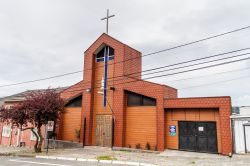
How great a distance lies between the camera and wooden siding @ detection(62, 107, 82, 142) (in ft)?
81.3

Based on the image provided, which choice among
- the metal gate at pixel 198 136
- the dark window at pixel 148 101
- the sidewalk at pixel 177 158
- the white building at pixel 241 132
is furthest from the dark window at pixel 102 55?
the white building at pixel 241 132

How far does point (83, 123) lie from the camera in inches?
933

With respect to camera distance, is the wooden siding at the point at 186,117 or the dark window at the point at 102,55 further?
the dark window at the point at 102,55

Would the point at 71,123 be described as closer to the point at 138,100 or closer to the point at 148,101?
the point at 138,100

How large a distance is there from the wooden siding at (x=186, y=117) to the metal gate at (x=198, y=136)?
289mm

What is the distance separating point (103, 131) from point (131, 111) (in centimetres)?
339

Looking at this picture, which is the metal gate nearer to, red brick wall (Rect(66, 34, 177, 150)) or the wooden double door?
red brick wall (Rect(66, 34, 177, 150))

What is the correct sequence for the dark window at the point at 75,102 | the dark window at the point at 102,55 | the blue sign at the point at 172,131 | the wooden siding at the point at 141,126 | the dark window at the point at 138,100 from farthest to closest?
the dark window at the point at 75,102, the dark window at the point at 102,55, the dark window at the point at 138,100, the wooden siding at the point at 141,126, the blue sign at the point at 172,131

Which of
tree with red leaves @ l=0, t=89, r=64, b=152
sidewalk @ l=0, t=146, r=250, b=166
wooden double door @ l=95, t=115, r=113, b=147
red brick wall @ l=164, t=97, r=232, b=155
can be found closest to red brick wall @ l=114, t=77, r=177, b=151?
wooden double door @ l=95, t=115, r=113, b=147

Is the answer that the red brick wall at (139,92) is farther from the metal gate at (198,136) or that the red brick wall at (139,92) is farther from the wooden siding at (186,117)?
the metal gate at (198,136)

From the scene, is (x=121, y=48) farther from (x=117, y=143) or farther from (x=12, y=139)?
(x=12, y=139)

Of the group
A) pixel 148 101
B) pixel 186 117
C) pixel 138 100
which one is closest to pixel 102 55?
pixel 138 100

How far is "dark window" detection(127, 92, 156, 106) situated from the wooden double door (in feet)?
8.05

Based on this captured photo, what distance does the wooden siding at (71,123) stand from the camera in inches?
976
